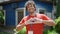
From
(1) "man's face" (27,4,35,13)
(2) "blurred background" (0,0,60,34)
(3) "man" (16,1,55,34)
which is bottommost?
(2) "blurred background" (0,0,60,34)

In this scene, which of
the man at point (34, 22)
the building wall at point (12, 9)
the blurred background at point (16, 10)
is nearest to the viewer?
the man at point (34, 22)

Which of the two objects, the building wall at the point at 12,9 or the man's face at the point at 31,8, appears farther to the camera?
the building wall at the point at 12,9

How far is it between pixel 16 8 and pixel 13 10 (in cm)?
35

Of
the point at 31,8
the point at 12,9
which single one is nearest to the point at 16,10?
the point at 12,9

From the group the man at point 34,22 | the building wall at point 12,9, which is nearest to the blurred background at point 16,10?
the building wall at point 12,9

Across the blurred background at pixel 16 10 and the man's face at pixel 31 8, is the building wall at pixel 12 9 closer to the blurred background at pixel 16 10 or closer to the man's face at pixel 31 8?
the blurred background at pixel 16 10

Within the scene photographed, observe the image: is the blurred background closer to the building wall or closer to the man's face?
the building wall

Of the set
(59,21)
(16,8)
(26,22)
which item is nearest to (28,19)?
(26,22)

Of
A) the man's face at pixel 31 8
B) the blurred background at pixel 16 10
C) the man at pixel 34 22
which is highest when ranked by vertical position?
the man's face at pixel 31 8

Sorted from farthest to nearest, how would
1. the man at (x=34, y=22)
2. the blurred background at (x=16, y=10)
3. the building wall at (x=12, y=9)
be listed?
1. the building wall at (x=12, y=9)
2. the blurred background at (x=16, y=10)
3. the man at (x=34, y=22)

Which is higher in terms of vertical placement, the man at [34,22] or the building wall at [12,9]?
the man at [34,22]

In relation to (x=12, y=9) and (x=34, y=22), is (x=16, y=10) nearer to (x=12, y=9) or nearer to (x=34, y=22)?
(x=12, y=9)

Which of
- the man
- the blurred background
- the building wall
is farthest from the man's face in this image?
the building wall

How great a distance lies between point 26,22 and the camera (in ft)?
11.1
